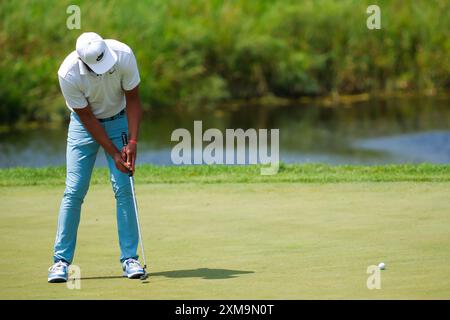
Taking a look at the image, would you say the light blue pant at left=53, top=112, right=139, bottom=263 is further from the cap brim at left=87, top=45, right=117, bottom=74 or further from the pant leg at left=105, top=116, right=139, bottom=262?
the cap brim at left=87, top=45, right=117, bottom=74

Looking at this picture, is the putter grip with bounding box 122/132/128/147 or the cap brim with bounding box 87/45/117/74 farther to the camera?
the putter grip with bounding box 122/132/128/147

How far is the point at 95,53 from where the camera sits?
738cm

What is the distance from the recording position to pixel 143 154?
23.7 m

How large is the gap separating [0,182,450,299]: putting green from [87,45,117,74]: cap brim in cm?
135

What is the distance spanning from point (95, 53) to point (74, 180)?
951mm

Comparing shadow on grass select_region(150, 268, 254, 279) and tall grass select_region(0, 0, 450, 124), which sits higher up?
tall grass select_region(0, 0, 450, 124)

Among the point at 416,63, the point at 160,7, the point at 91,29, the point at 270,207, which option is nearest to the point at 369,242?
the point at 270,207

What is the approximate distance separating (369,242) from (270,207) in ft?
6.40

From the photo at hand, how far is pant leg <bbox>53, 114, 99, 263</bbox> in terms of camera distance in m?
7.82

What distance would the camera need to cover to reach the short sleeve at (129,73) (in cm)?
763

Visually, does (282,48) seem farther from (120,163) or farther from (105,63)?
(105,63)

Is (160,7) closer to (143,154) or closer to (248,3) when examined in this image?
(248,3)

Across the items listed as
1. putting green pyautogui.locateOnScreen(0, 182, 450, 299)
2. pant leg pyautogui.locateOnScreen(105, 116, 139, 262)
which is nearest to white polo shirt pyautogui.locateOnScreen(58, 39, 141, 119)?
pant leg pyautogui.locateOnScreen(105, 116, 139, 262)

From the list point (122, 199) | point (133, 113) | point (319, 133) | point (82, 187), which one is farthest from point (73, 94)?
point (319, 133)
